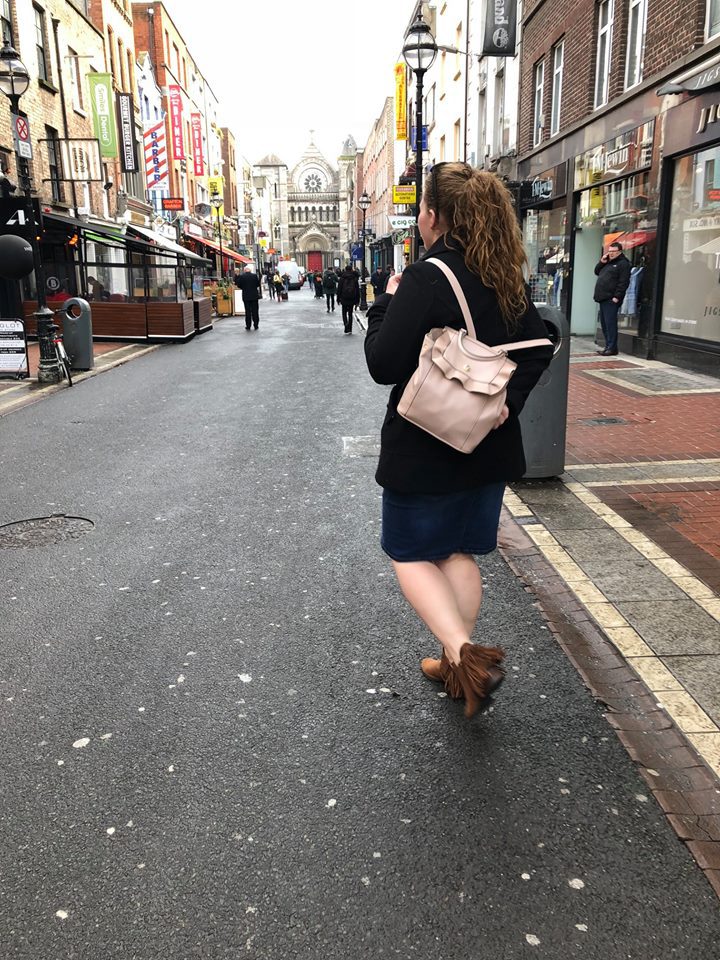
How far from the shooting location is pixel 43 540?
5312mm

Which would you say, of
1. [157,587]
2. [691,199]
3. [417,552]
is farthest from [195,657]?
[691,199]

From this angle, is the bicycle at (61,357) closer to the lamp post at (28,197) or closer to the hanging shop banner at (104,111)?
the lamp post at (28,197)

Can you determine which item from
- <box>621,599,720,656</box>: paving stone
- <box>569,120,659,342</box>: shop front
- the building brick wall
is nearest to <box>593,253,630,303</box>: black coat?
<box>569,120,659,342</box>: shop front

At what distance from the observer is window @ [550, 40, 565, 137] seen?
19094 mm

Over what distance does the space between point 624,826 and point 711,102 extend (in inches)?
447

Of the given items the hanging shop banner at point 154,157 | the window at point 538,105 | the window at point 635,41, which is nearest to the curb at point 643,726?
the window at point 635,41

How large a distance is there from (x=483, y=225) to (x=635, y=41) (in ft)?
48.2

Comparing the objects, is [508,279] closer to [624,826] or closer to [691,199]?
[624,826]

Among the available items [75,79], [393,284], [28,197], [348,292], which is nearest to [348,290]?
[348,292]

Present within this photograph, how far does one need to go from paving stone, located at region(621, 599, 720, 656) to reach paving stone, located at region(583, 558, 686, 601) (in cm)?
8

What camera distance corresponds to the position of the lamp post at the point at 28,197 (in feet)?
40.7

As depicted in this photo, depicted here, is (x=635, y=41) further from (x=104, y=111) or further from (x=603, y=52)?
(x=104, y=111)

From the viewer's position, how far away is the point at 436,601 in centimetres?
301

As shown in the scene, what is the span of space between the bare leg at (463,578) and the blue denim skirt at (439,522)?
0.04 m
